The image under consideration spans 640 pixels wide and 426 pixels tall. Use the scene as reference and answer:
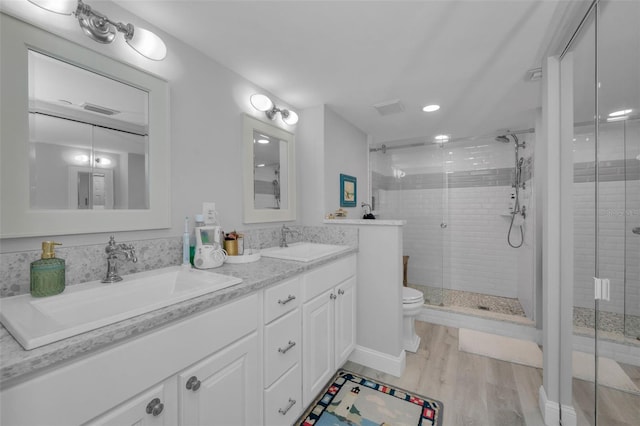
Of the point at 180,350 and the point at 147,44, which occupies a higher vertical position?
the point at 147,44

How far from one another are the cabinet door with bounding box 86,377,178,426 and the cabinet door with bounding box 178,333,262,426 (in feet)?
0.11

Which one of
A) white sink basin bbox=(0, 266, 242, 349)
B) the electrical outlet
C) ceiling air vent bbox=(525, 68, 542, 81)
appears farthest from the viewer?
ceiling air vent bbox=(525, 68, 542, 81)

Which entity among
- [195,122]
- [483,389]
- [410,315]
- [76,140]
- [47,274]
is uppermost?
[195,122]

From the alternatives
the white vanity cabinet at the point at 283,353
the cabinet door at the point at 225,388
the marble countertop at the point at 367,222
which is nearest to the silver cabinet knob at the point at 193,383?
the cabinet door at the point at 225,388

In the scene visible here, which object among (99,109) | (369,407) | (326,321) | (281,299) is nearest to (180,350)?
(281,299)

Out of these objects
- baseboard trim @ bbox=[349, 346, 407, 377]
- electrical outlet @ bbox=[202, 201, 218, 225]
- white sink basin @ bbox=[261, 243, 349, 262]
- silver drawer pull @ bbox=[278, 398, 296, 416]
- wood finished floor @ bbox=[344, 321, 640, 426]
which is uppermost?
electrical outlet @ bbox=[202, 201, 218, 225]

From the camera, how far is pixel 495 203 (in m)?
3.54

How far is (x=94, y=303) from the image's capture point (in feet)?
3.44

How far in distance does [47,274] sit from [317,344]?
1.34m

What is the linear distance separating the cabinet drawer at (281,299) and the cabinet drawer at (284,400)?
1.12 feet

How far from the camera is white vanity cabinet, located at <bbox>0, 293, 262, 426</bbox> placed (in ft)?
2.09

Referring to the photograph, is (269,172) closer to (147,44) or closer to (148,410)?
(147,44)

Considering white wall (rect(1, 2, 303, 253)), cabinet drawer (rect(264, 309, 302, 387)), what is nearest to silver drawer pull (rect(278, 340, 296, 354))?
cabinet drawer (rect(264, 309, 302, 387))

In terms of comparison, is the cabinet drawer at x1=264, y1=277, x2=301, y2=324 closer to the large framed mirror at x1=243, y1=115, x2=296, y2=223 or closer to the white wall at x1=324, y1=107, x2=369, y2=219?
the large framed mirror at x1=243, y1=115, x2=296, y2=223
